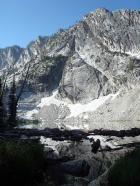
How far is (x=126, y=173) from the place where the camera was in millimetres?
9641

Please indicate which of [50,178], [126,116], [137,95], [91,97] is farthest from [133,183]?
[91,97]

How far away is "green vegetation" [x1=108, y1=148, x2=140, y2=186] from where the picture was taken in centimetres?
932

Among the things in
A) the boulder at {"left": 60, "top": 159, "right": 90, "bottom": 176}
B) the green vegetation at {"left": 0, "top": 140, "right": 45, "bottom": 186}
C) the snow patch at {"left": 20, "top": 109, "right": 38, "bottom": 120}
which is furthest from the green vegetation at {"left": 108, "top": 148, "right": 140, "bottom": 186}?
the snow patch at {"left": 20, "top": 109, "right": 38, "bottom": 120}

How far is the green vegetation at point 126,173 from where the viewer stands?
9.32m

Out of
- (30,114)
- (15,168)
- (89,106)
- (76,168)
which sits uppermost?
(89,106)

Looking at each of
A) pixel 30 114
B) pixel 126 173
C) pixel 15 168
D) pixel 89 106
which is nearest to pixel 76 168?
pixel 126 173

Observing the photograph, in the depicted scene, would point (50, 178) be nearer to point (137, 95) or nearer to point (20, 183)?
point (20, 183)

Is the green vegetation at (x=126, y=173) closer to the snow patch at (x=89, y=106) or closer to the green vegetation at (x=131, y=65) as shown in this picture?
the snow patch at (x=89, y=106)

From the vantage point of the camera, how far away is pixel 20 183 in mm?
10250

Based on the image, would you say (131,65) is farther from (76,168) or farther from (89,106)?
(76,168)

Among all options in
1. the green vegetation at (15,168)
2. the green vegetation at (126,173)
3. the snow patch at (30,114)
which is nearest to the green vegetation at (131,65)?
the snow patch at (30,114)

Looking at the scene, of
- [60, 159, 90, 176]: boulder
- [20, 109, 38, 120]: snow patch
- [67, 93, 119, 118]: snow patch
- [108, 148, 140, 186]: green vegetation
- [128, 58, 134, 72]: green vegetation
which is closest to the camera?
[108, 148, 140, 186]: green vegetation

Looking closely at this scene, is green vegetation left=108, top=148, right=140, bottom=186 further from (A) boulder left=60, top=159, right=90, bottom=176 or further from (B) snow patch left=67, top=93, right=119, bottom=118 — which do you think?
(B) snow patch left=67, top=93, right=119, bottom=118

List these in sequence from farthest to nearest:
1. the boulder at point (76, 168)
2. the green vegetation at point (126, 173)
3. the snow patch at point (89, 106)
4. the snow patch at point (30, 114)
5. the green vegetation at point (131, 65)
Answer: the snow patch at point (30, 114)
the green vegetation at point (131, 65)
the snow patch at point (89, 106)
the boulder at point (76, 168)
the green vegetation at point (126, 173)
